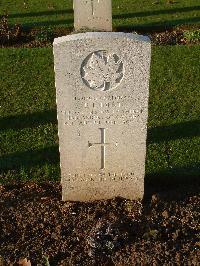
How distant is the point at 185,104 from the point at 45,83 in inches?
96.4

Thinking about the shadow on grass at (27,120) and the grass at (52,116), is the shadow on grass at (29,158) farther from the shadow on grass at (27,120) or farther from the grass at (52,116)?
the shadow on grass at (27,120)

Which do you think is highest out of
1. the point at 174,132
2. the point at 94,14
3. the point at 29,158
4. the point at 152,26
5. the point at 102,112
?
the point at 94,14

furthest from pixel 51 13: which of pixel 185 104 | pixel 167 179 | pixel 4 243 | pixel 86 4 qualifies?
pixel 4 243

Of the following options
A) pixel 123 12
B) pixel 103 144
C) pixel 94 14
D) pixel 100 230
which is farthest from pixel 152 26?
pixel 100 230

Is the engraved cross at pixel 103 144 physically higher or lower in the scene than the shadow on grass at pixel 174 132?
higher

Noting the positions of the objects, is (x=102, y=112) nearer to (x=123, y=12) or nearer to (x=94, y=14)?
(x=94, y=14)

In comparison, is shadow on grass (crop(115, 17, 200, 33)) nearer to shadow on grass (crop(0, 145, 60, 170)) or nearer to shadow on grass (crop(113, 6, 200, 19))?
shadow on grass (crop(113, 6, 200, 19))

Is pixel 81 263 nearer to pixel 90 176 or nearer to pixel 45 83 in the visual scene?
pixel 90 176

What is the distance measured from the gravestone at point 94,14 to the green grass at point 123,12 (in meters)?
2.07

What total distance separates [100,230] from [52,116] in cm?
303

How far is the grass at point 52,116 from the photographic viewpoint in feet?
19.7

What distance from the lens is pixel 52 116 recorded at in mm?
7273

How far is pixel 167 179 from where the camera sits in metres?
5.71

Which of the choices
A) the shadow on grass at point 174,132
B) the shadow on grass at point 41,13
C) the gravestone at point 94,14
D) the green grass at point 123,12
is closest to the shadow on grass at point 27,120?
the shadow on grass at point 174,132
